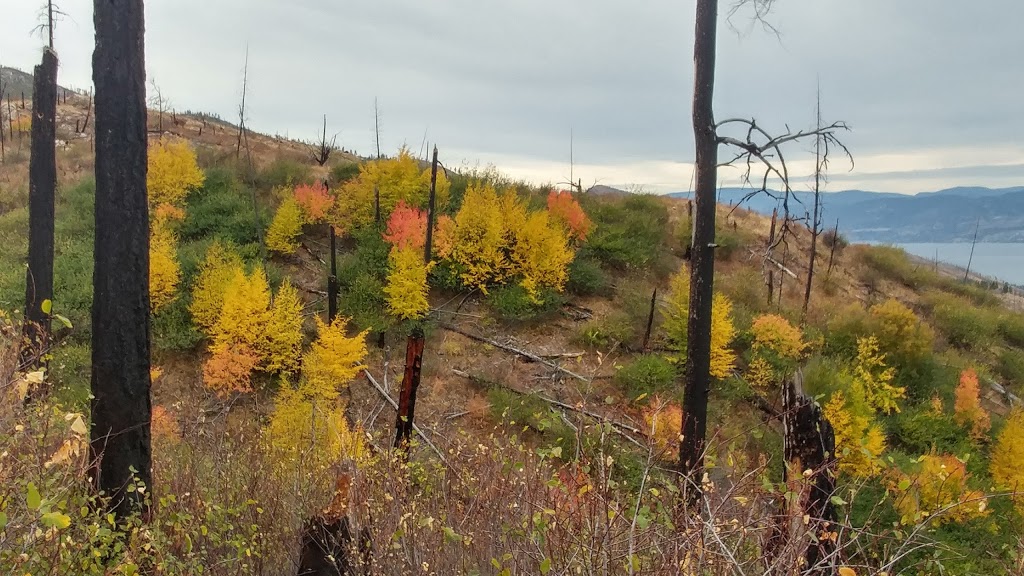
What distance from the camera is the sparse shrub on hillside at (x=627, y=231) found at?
2673cm

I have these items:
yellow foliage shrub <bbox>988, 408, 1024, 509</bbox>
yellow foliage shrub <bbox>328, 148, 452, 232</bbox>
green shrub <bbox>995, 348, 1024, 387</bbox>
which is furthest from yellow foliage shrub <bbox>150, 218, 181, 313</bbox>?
green shrub <bbox>995, 348, 1024, 387</bbox>

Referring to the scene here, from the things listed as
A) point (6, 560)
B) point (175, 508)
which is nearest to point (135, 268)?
point (175, 508)

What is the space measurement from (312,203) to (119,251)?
2070cm

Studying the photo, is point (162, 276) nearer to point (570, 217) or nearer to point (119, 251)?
point (119, 251)

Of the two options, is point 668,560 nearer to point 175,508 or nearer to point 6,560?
point 6,560

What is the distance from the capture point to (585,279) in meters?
24.3

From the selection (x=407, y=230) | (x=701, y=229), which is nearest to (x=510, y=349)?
(x=407, y=230)

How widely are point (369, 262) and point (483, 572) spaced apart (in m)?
20.4

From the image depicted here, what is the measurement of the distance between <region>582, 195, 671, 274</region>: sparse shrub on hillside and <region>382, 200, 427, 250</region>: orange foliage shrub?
27.9 ft

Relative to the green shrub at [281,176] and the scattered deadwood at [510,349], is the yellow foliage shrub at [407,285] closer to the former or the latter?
the scattered deadwood at [510,349]

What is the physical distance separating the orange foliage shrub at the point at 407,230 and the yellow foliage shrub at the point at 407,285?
1124mm

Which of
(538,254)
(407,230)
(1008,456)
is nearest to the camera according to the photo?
(1008,456)

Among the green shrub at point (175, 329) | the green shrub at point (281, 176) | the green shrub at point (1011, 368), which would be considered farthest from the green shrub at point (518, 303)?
the green shrub at point (1011, 368)

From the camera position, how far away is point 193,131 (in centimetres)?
4931
